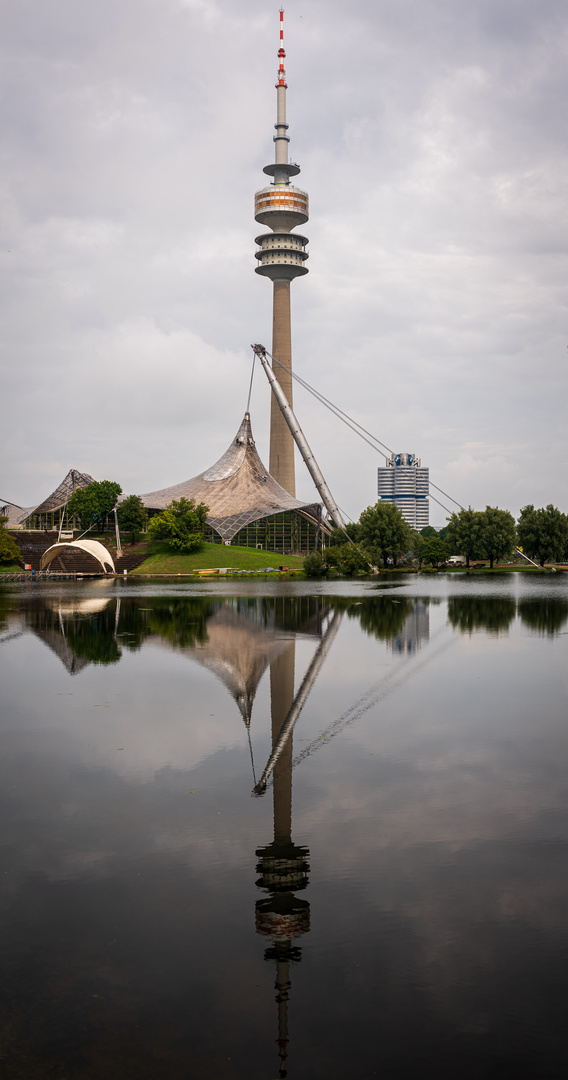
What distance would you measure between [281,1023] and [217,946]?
41.1 inches

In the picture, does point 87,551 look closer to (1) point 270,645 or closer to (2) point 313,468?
(2) point 313,468

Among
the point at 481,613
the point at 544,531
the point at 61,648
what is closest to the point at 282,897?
the point at 61,648

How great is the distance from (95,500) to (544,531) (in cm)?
5504

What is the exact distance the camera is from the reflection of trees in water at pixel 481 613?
30.9 meters

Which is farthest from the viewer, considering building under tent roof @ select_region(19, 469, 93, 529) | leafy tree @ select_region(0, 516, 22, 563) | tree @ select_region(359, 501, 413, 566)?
building under tent roof @ select_region(19, 469, 93, 529)

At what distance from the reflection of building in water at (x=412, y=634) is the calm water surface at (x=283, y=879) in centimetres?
611

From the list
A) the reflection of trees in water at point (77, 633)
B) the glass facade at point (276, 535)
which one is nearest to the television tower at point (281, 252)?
the glass facade at point (276, 535)

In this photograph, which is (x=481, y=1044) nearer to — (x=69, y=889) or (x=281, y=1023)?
(x=281, y=1023)

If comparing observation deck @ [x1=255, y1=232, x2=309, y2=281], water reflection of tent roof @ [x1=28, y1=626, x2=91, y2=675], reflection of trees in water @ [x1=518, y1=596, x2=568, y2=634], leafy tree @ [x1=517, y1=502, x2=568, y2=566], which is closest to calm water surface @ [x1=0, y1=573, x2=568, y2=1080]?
water reflection of tent roof @ [x1=28, y1=626, x2=91, y2=675]

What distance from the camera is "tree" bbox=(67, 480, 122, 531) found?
102m

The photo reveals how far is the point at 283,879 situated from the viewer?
8133 mm

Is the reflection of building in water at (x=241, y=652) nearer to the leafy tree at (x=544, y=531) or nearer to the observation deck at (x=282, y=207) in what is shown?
the leafy tree at (x=544, y=531)

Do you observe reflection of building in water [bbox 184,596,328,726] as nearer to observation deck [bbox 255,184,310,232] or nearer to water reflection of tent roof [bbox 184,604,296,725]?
water reflection of tent roof [bbox 184,604,296,725]

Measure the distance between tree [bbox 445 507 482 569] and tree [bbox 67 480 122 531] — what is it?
4228 cm
